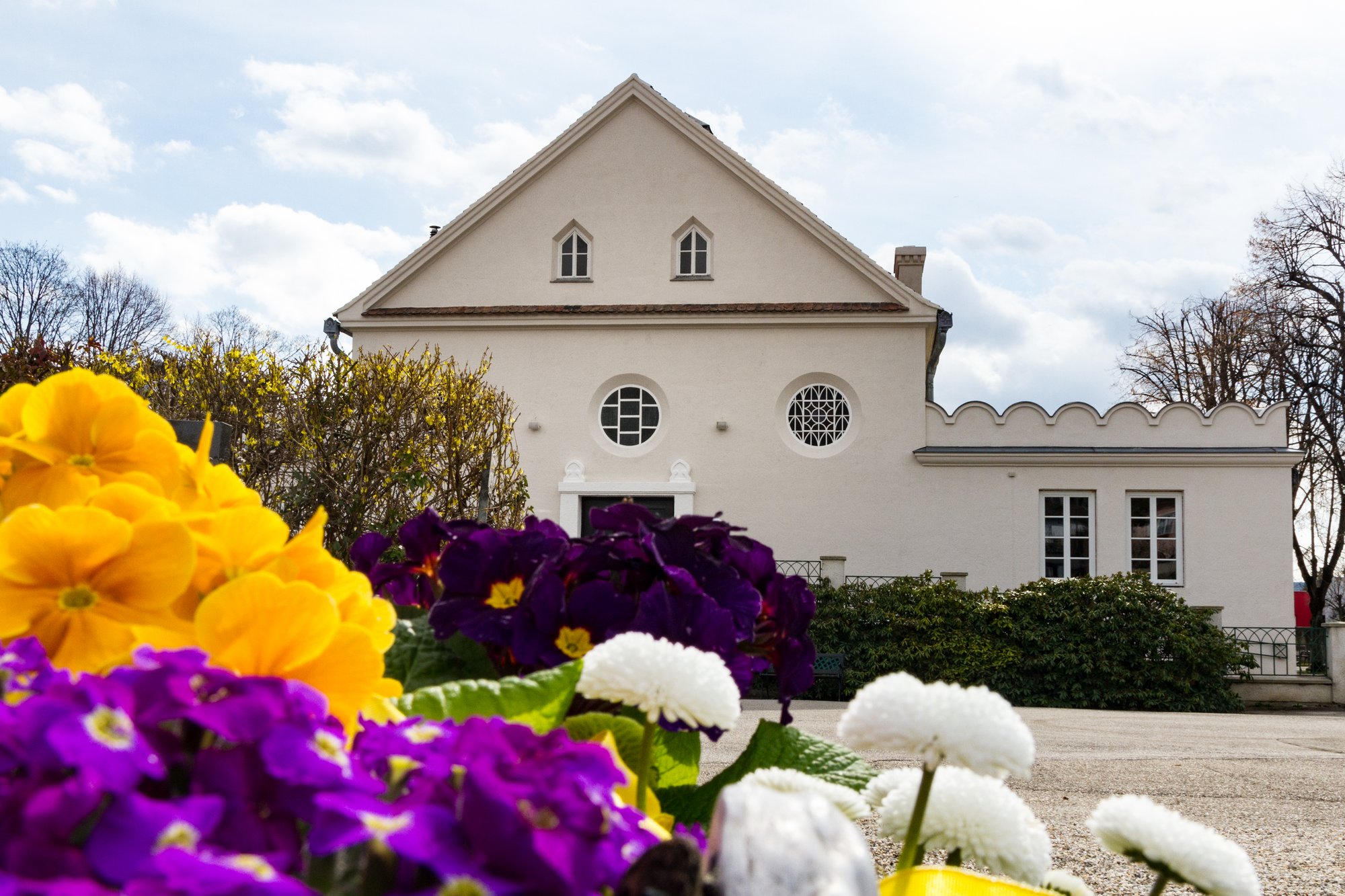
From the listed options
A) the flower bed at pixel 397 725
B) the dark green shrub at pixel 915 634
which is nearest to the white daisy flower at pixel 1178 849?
the flower bed at pixel 397 725

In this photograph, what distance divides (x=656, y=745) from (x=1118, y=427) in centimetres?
1839

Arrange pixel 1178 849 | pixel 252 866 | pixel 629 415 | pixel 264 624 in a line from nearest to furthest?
pixel 252 866
pixel 264 624
pixel 1178 849
pixel 629 415

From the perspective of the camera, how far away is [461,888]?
53cm

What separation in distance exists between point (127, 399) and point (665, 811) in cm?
76

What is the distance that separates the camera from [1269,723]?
12.3m

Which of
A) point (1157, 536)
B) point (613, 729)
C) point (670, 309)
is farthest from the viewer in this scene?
point (670, 309)

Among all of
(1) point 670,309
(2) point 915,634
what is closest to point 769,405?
(1) point 670,309

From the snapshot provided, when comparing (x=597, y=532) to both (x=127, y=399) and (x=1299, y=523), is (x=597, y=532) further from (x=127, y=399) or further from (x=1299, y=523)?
(x=1299, y=523)

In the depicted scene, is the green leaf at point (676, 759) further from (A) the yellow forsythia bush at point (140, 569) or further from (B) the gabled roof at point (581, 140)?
(B) the gabled roof at point (581, 140)

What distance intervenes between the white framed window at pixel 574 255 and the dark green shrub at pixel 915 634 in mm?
7820

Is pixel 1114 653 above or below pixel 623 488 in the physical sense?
below

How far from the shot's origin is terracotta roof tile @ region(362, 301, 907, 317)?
1820 centimetres

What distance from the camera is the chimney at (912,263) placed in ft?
72.4

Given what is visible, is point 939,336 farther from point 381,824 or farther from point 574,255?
point 381,824
